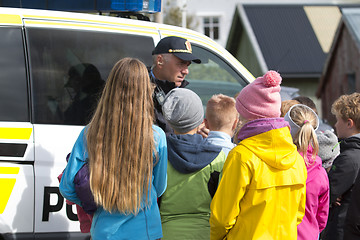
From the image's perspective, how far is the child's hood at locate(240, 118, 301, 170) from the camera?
306cm

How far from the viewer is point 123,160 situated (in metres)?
3.02

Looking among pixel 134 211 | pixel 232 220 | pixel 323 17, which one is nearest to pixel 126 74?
pixel 134 211

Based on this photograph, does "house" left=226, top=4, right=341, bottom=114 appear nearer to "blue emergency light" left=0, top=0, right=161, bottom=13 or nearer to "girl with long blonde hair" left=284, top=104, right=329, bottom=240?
"blue emergency light" left=0, top=0, right=161, bottom=13

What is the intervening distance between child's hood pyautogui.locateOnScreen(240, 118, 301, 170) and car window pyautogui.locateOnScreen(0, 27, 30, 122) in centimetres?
185

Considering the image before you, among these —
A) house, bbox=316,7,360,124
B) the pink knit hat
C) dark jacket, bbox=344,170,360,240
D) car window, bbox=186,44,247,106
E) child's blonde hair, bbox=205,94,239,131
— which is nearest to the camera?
the pink knit hat

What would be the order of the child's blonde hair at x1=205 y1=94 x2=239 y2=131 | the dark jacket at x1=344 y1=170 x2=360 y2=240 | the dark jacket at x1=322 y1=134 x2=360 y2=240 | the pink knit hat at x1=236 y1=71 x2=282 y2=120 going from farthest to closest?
the dark jacket at x1=322 y1=134 x2=360 y2=240 → the child's blonde hair at x1=205 y1=94 x2=239 y2=131 → the dark jacket at x1=344 y1=170 x2=360 y2=240 → the pink knit hat at x1=236 y1=71 x2=282 y2=120

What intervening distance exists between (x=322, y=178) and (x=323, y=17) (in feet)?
86.0

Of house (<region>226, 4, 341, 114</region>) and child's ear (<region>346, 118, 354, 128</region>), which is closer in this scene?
child's ear (<region>346, 118, 354, 128</region>)

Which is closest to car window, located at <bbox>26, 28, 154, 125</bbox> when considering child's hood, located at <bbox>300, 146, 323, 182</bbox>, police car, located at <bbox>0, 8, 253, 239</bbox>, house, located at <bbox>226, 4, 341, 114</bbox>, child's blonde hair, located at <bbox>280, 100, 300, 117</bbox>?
police car, located at <bbox>0, 8, 253, 239</bbox>

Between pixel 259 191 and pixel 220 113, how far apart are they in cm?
72

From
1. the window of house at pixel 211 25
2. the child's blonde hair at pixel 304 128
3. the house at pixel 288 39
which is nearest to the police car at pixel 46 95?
the child's blonde hair at pixel 304 128

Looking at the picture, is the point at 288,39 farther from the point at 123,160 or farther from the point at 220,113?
the point at 123,160

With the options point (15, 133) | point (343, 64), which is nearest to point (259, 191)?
point (15, 133)

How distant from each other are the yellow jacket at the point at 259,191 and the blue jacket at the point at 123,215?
327 mm
